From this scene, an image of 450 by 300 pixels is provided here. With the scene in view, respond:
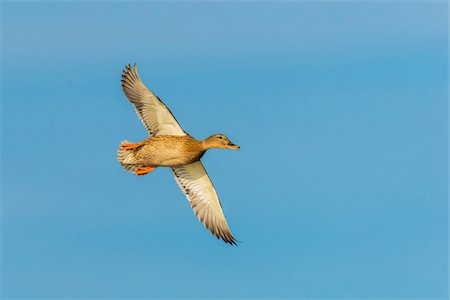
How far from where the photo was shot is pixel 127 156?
27.9 meters

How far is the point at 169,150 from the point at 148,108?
1.15 m

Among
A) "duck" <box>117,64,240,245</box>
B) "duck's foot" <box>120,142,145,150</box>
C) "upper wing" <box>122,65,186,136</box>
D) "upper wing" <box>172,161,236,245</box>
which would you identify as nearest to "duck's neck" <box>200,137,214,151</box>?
"duck" <box>117,64,240,245</box>

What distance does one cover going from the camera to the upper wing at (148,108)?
27.2 meters

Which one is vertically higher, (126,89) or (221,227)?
(126,89)

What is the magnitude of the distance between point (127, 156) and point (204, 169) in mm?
1837

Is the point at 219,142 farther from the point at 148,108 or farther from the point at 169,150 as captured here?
the point at 148,108

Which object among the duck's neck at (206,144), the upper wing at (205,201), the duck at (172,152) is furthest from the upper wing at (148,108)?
the upper wing at (205,201)

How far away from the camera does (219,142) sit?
1073 inches

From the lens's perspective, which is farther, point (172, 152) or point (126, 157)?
point (126, 157)

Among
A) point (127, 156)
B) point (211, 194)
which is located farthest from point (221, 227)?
point (127, 156)

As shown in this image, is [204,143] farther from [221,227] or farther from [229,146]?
[221,227]

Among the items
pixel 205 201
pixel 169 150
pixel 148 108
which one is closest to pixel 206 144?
pixel 169 150

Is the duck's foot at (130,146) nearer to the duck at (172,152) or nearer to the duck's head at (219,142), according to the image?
the duck at (172,152)

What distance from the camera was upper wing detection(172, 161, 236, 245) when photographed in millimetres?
28531
